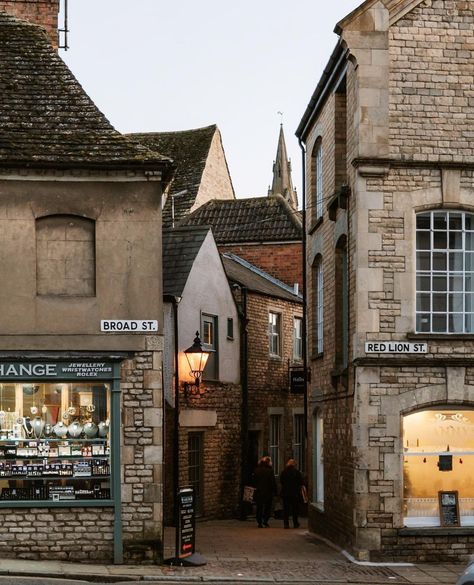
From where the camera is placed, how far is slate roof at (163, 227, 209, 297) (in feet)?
90.3

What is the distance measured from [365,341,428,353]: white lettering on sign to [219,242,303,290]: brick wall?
17359 mm

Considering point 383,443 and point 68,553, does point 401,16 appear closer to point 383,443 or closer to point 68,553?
point 383,443

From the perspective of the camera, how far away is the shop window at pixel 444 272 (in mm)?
20141

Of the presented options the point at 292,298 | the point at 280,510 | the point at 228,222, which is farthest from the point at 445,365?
the point at 228,222

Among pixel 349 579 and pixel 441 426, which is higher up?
pixel 441 426

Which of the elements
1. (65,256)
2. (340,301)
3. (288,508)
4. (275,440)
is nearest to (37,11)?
(65,256)

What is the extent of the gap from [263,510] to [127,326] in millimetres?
10347

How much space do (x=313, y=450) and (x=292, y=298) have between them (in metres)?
9.85

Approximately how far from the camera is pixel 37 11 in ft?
75.2

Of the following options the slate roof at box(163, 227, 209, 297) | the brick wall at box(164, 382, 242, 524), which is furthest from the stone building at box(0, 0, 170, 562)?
the brick wall at box(164, 382, 242, 524)

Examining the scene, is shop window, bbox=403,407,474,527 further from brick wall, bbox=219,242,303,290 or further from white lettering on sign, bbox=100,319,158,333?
brick wall, bbox=219,242,303,290

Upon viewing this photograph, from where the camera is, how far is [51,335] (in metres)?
19.0

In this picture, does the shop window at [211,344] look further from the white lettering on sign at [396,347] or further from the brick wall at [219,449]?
the white lettering on sign at [396,347]

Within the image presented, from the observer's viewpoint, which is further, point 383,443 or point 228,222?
point 228,222
